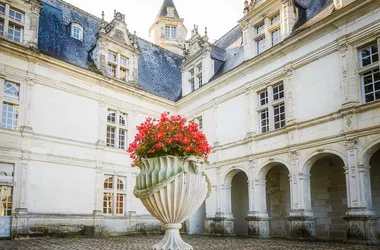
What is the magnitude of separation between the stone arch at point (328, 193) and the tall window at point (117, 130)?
8.35 m

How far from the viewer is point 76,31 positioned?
16719 millimetres

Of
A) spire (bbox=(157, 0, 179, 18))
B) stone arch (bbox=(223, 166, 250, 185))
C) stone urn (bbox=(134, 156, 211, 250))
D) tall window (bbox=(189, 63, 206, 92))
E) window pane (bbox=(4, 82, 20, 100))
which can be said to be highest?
spire (bbox=(157, 0, 179, 18))

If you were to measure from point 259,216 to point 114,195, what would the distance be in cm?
633

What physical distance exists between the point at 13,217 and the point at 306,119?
10.4 m

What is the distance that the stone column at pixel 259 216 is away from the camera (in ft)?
42.1

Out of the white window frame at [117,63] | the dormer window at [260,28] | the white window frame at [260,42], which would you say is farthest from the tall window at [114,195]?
the dormer window at [260,28]

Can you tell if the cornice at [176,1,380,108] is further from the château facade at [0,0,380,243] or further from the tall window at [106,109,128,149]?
the tall window at [106,109,128,149]

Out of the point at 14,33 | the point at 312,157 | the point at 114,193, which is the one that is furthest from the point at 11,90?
the point at 312,157

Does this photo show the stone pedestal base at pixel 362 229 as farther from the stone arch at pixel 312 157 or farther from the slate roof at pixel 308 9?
the slate roof at pixel 308 9

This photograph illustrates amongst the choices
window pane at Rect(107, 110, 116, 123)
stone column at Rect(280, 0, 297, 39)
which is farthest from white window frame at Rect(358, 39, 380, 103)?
window pane at Rect(107, 110, 116, 123)

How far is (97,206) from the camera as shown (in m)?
14.8

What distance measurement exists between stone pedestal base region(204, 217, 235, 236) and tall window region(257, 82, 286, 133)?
396cm

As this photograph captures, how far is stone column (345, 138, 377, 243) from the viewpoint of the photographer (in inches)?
372

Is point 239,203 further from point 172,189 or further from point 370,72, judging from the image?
point 172,189
